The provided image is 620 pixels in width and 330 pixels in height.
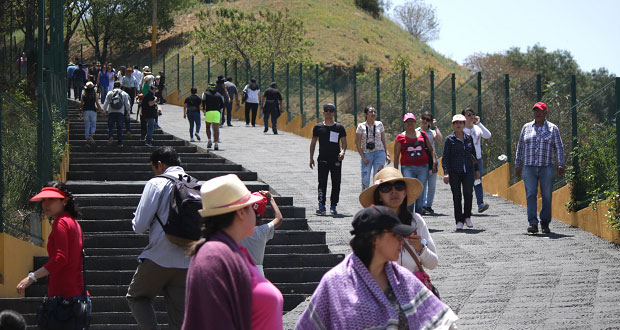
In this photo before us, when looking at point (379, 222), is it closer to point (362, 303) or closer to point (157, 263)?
point (362, 303)

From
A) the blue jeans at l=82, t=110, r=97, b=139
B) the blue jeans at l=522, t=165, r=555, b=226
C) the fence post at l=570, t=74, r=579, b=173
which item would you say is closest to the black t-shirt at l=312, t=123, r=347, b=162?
the blue jeans at l=522, t=165, r=555, b=226

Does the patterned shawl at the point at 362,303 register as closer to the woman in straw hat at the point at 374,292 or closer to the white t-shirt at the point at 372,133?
the woman in straw hat at the point at 374,292

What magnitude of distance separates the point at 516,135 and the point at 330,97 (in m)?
11.2

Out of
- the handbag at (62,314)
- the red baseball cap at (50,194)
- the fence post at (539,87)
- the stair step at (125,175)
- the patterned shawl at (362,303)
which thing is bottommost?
the handbag at (62,314)

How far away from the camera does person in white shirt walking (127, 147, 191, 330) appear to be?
7.48 metres

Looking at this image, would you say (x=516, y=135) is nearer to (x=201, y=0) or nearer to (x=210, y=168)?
(x=210, y=168)

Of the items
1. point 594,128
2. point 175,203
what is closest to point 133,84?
point 594,128

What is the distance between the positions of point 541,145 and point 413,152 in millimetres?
1842

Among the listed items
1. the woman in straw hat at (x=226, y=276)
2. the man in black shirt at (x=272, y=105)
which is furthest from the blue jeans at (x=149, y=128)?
the woman in straw hat at (x=226, y=276)

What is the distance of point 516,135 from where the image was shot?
19141 millimetres

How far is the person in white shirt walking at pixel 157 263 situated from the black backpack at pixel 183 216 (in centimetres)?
7

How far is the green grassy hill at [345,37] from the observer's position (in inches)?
2945

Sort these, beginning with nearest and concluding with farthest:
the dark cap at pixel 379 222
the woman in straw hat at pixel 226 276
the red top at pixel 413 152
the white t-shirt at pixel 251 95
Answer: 1. the woman in straw hat at pixel 226 276
2. the dark cap at pixel 379 222
3. the red top at pixel 413 152
4. the white t-shirt at pixel 251 95

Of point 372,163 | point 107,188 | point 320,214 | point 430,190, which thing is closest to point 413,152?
point 430,190
